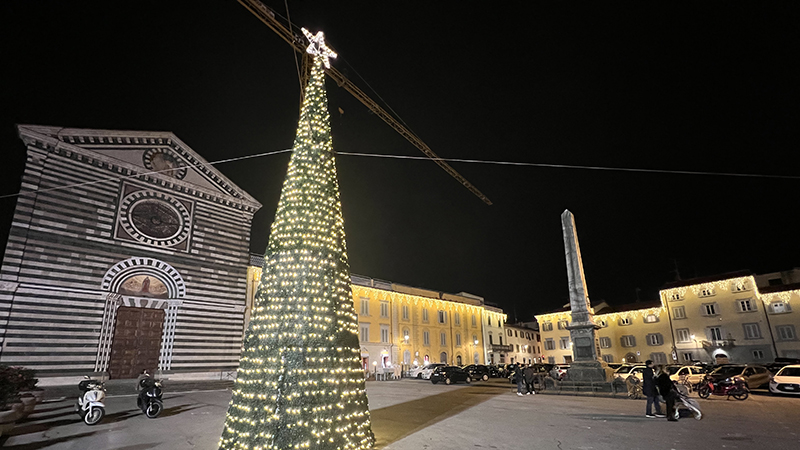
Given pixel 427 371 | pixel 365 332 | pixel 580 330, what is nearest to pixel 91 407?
pixel 580 330

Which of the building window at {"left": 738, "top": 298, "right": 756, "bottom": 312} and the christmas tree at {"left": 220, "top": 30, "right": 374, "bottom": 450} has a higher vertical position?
the building window at {"left": 738, "top": 298, "right": 756, "bottom": 312}

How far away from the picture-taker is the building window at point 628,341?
125 feet

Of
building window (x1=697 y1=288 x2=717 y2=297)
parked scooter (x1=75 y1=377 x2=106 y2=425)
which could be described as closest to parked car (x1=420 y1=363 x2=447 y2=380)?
parked scooter (x1=75 y1=377 x2=106 y2=425)

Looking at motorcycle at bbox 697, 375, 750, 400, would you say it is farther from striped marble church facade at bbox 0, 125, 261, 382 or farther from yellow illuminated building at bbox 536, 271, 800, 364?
striped marble church facade at bbox 0, 125, 261, 382

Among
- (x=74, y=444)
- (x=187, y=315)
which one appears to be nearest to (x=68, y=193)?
(x=187, y=315)

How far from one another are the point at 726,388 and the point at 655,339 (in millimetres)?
25729

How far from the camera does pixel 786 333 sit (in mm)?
28953

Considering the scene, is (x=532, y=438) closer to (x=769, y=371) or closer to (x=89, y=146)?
(x=769, y=371)

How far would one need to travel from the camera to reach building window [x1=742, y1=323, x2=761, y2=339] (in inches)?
1193

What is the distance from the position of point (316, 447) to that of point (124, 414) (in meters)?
9.36

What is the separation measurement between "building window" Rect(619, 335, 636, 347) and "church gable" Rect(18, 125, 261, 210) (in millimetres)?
37269

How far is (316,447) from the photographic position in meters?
5.01

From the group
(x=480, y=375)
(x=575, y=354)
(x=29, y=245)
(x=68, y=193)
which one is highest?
(x=68, y=193)

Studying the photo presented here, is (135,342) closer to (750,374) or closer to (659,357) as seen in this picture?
(750,374)
